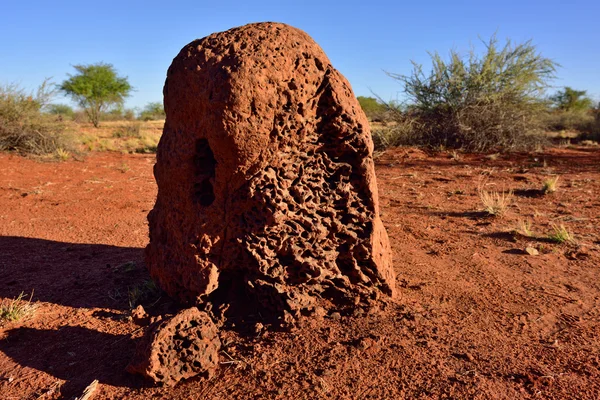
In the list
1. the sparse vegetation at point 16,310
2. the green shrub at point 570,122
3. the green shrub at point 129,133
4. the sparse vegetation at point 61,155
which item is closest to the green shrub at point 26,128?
the sparse vegetation at point 61,155

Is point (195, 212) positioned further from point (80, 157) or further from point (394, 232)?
point (80, 157)

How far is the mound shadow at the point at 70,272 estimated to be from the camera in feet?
12.8

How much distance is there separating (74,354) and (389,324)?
80.4 inches

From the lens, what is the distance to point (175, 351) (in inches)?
107

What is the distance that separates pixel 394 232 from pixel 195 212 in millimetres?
3124

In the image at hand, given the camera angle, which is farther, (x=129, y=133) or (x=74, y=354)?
(x=129, y=133)

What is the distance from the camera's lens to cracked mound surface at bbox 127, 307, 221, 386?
263cm

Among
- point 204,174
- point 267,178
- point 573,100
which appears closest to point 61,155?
point 204,174

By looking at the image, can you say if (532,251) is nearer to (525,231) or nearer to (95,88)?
(525,231)

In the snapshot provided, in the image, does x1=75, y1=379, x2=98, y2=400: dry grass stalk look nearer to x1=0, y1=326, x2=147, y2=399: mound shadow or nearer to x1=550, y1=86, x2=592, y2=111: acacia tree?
x1=0, y1=326, x2=147, y2=399: mound shadow

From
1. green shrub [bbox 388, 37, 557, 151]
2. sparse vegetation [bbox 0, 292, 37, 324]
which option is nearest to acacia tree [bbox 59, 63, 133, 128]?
green shrub [bbox 388, 37, 557, 151]

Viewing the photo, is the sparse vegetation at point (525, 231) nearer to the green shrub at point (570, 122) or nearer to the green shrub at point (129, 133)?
the green shrub at point (570, 122)

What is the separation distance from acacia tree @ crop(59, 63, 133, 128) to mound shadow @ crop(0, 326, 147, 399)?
26.5 m

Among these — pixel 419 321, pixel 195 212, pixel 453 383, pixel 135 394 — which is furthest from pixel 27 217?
pixel 453 383
